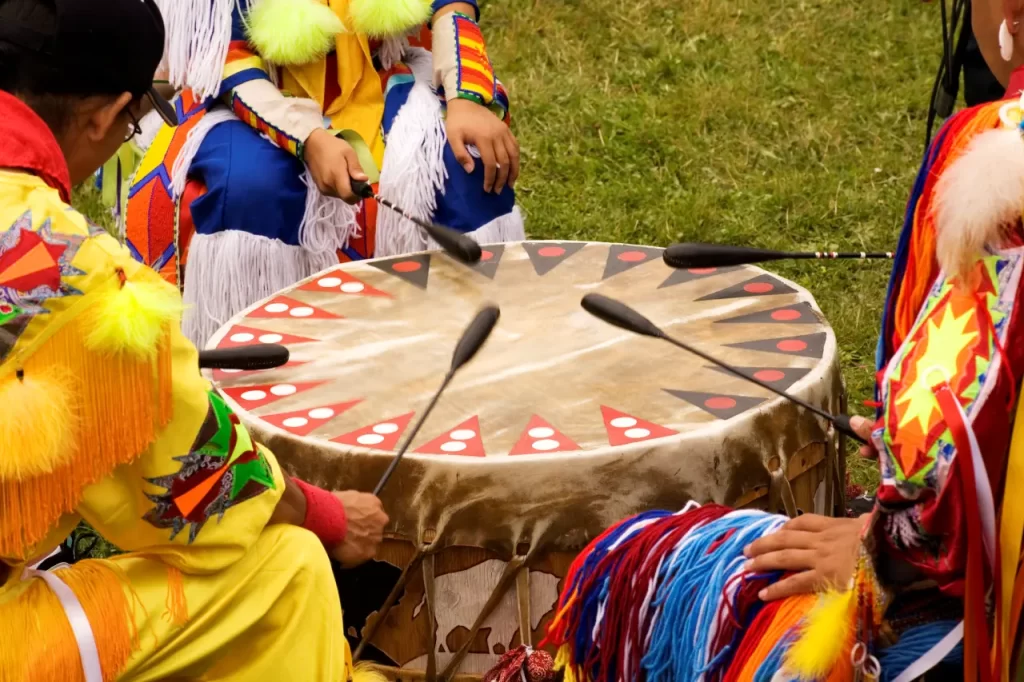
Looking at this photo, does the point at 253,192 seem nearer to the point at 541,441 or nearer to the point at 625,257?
the point at 625,257

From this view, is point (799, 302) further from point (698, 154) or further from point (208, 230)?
point (698, 154)

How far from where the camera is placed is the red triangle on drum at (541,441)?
78.2 inches

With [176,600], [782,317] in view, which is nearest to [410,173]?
[782,317]

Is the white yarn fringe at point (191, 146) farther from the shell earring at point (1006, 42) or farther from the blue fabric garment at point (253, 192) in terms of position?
the shell earring at point (1006, 42)

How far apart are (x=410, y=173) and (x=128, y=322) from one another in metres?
1.51

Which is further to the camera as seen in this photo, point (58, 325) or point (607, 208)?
point (607, 208)

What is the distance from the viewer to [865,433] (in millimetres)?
1710

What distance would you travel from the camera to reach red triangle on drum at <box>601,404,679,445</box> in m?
2.01

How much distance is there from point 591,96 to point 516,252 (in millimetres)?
3031

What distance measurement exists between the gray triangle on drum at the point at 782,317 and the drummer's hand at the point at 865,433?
56cm

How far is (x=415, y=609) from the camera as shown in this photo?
82.2 inches

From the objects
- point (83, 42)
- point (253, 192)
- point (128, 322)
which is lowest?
point (253, 192)

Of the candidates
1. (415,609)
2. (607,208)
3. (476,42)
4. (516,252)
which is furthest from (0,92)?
(607,208)

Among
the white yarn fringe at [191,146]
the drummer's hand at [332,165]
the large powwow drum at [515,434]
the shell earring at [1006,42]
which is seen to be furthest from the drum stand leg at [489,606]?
the white yarn fringe at [191,146]
